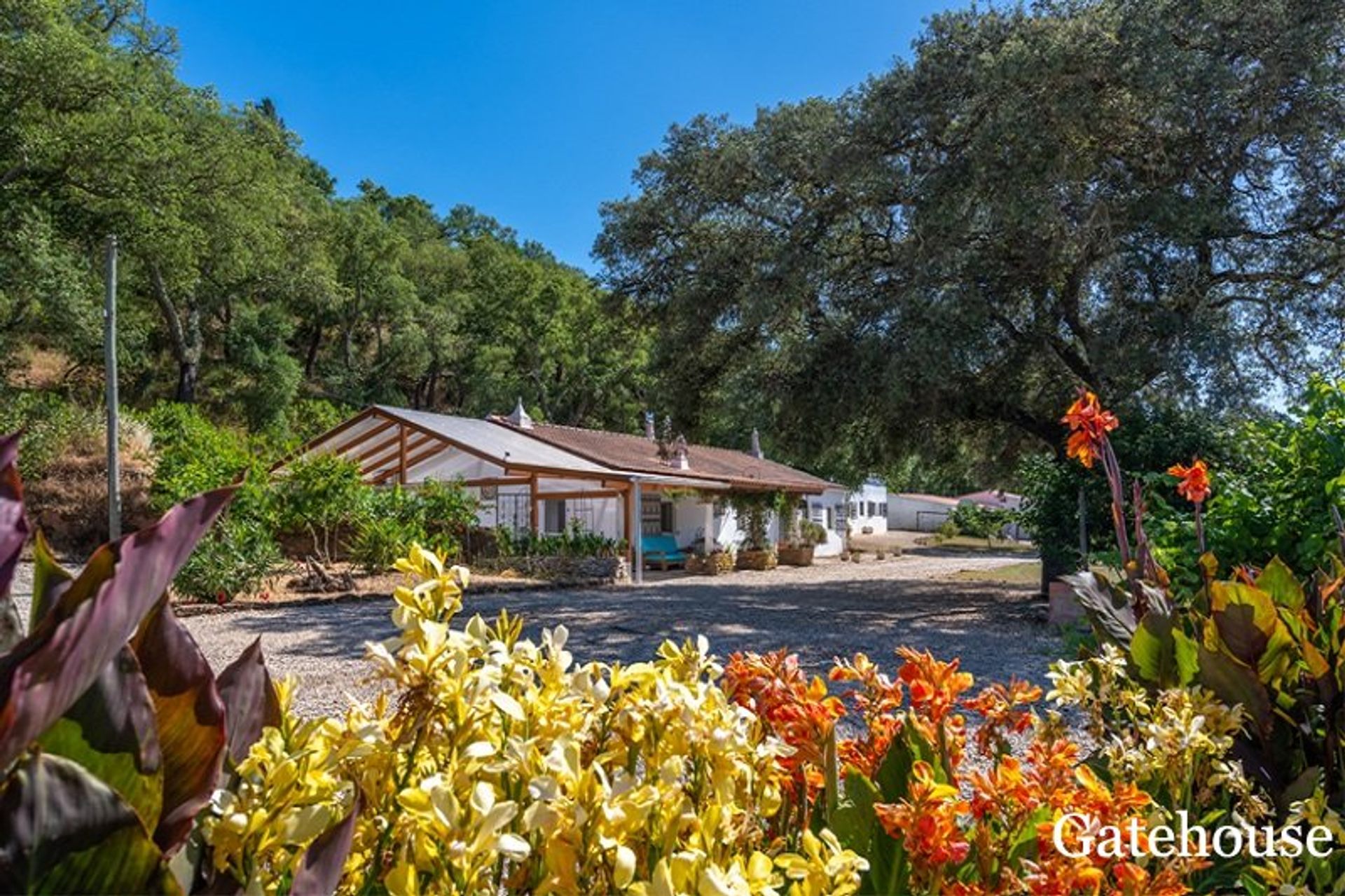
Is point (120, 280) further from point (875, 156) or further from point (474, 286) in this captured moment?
point (875, 156)

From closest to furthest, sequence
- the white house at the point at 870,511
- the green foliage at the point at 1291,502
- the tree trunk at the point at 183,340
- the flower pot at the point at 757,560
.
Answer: the green foliage at the point at 1291,502 → the flower pot at the point at 757,560 → the tree trunk at the point at 183,340 → the white house at the point at 870,511

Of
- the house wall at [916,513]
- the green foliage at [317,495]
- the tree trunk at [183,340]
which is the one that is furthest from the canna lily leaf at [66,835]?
the house wall at [916,513]

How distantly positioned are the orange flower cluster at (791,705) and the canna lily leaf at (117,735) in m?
0.74

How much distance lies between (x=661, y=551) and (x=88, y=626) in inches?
833

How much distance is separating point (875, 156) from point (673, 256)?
3.57 m

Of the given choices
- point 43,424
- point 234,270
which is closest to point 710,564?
point 43,424

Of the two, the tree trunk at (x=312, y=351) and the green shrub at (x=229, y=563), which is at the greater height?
the tree trunk at (x=312, y=351)

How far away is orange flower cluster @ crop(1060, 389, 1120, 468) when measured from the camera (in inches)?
93.0

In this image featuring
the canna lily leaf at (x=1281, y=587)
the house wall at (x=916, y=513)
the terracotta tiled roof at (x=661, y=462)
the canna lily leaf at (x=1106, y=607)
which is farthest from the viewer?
the house wall at (x=916, y=513)

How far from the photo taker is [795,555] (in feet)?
76.3

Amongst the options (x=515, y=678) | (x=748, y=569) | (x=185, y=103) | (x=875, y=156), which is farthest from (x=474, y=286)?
(x=515, y=678)

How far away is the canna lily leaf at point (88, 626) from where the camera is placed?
21.2 inches

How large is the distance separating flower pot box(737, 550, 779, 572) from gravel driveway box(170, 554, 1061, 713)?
5456mm

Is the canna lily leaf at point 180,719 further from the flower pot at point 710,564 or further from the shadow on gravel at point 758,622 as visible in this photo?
the flower pot at point 710,564
